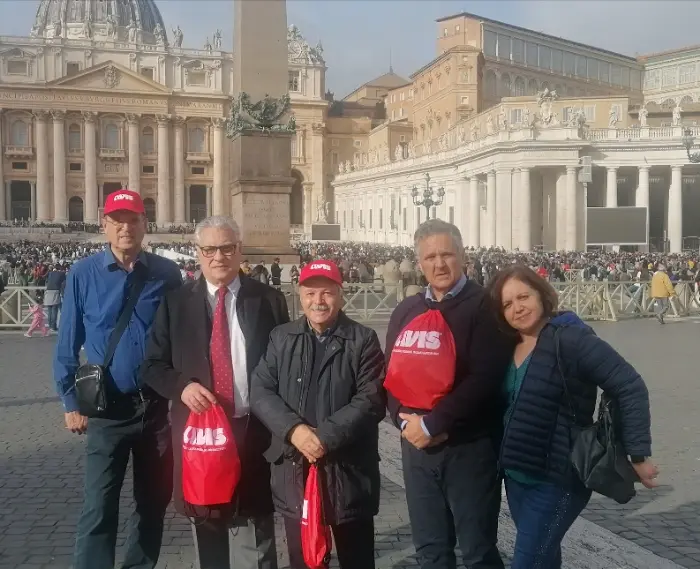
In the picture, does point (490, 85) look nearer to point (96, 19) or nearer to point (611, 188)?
point (611, 188)

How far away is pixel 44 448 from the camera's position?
6.88 meters

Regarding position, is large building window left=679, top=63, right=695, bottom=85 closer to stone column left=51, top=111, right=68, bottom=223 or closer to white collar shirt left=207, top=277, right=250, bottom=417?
stone column left=51, top=111, right=68, bottom=223

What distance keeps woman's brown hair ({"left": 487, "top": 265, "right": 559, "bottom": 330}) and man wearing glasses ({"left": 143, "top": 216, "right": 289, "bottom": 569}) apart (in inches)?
42.3

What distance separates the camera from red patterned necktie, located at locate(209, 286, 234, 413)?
3645 mm

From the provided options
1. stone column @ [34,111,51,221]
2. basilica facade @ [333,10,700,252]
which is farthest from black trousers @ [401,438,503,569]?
stone column @ [34,111,51,221]

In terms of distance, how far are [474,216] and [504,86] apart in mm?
27090

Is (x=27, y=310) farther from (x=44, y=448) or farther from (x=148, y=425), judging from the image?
(x=148, y=425)

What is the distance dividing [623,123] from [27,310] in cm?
4072

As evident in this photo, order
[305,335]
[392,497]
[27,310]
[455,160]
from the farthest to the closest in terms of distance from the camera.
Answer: [455,160] < [27,310] < [392,497] < [305,335]

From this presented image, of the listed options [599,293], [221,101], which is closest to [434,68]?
[221,101]

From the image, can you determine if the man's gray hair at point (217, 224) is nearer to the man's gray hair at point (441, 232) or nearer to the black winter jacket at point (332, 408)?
the black winter jacket at point (332, 408)

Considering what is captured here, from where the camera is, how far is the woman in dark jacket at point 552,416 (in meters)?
3.00

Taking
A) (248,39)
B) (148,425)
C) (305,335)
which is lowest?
(148,425)

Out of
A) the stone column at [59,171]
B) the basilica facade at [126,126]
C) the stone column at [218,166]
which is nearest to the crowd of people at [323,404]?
the basilica facade at [126,126]
